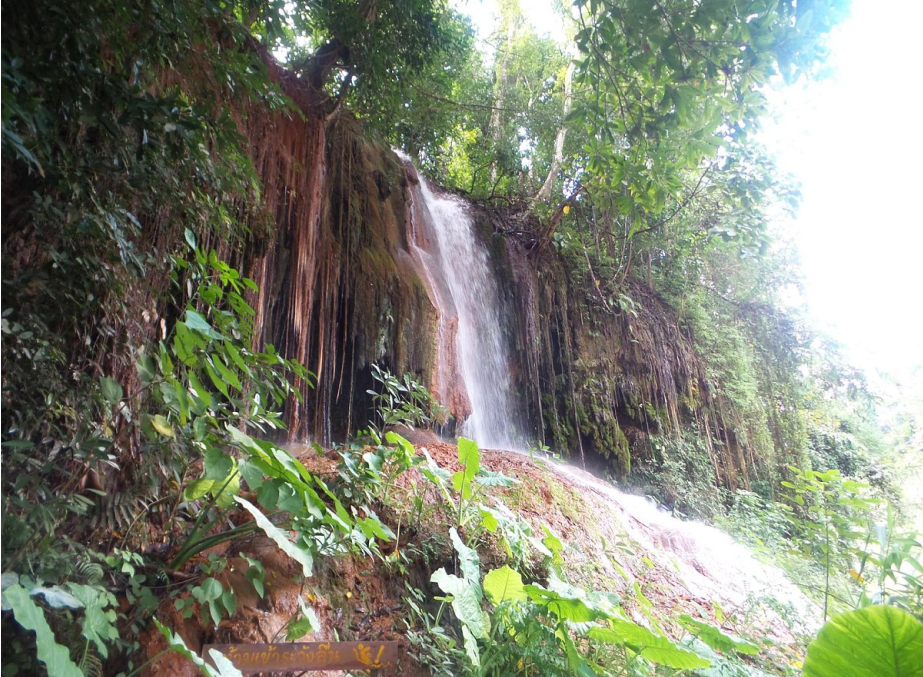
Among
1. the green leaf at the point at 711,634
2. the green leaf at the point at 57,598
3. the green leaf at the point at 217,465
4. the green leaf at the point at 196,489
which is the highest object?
the green leaf at the point at 217,465

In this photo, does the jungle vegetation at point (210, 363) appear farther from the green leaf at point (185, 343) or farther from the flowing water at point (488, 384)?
the flowing water at point (488, 384)

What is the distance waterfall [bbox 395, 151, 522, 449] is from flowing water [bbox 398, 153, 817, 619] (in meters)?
0.02

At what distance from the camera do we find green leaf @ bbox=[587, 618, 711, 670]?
1.88 meters

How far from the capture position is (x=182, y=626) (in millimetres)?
1939

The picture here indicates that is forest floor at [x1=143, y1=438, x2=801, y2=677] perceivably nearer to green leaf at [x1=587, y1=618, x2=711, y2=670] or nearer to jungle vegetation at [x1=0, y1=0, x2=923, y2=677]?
jungle vegetation at [x1=0, y1=0, x2=923, y2=677]

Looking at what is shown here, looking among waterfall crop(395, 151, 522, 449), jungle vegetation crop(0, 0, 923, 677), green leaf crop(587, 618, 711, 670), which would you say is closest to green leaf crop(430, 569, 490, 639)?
jungle vegetation crop(0, 0, 923, 677)

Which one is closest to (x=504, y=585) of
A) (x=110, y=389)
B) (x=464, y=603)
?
(x=464, y=603)

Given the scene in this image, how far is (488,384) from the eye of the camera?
8133 mm

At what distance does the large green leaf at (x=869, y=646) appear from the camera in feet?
3.40

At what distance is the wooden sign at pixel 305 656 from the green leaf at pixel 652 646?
2.96 ft

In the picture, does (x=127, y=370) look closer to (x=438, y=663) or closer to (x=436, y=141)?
(x=438, y=663)

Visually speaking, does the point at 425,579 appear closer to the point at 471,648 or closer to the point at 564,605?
the point at 471,648

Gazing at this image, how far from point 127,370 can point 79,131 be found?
1.00 m

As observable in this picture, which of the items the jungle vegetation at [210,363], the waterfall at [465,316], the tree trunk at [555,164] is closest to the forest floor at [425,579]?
the jungle vegetation at [210,363]
